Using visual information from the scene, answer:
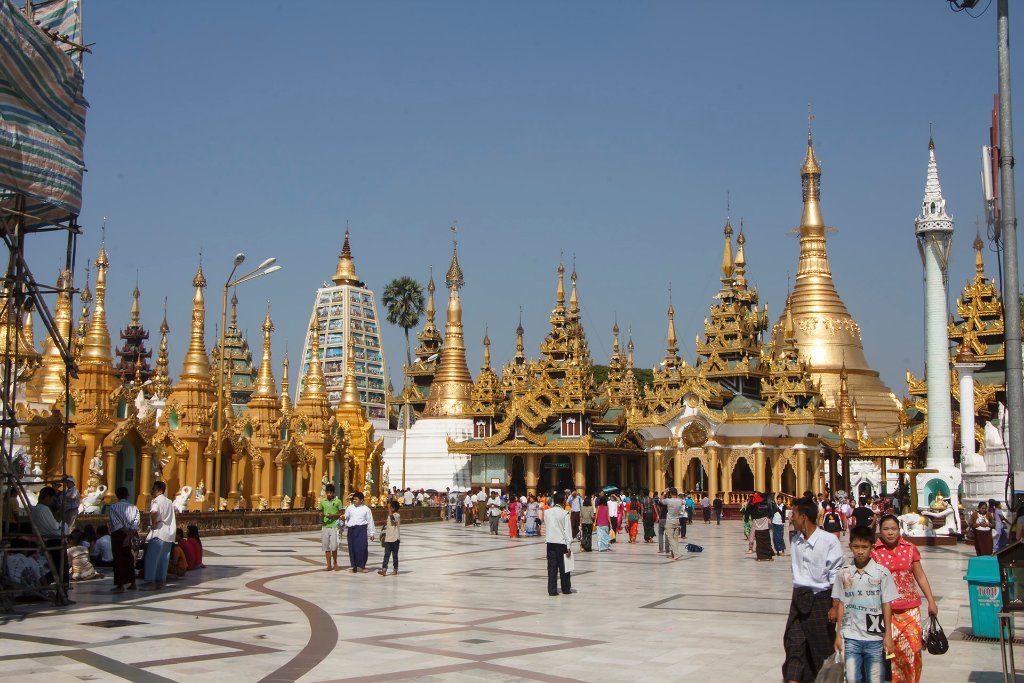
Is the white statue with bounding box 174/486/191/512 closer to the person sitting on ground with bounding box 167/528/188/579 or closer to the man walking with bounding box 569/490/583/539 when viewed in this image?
the man walking with bounding box 569/490/583/539

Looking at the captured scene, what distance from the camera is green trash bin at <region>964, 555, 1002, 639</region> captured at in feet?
37.5

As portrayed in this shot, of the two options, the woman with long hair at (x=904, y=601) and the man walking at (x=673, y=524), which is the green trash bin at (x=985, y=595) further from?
the man walking at (x=673, y=524)

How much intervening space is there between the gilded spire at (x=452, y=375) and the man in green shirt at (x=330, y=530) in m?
40.0

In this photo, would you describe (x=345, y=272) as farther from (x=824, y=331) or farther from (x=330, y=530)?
(x=330, y=530)

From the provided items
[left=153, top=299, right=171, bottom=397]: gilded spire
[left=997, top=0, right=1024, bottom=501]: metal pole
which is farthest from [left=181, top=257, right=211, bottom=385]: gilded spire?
[left=997, top=0, right=1024, bottom=501]: metal pole

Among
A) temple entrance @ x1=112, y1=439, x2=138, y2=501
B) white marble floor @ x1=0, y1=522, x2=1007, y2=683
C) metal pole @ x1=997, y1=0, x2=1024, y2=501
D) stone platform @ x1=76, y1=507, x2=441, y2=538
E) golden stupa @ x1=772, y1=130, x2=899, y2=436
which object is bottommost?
white marble floor @ x1=0, y1=522, x2=1007, y2=683

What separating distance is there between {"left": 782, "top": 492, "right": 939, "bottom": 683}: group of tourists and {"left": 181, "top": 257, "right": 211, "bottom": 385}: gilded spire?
3185 centimetres

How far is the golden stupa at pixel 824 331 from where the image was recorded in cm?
6322

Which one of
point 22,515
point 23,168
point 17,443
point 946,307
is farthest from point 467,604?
point 946,307

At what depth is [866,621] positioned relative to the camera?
7617 millimetres

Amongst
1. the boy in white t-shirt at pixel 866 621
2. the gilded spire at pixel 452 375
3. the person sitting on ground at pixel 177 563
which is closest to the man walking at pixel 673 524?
the person sitting on ground at pixel 177 563

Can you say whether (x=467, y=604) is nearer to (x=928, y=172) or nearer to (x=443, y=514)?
(x=928, y=172)

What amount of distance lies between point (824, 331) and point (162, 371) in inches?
1453

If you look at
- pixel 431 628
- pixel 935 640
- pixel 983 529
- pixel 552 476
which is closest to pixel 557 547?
pixel 431 628
